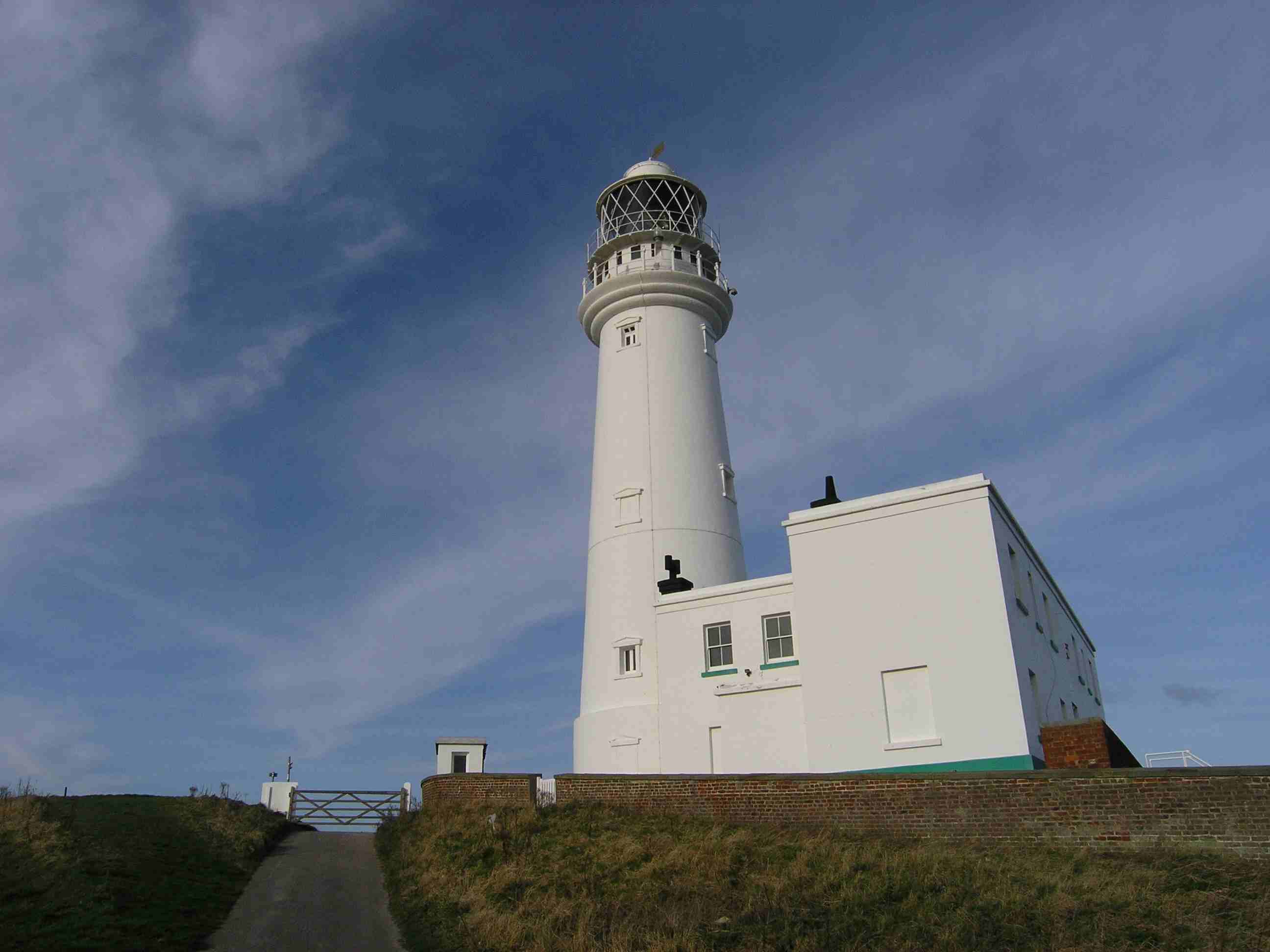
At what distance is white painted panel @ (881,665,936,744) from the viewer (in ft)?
67.2

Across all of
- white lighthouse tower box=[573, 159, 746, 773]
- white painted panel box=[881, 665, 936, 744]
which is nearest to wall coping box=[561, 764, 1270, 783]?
white painted panel box=[881, 665, 936, 744]

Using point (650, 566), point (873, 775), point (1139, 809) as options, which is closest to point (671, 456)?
point (650, 566)

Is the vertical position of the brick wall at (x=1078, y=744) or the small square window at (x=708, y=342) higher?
the small square window at (x=708, y=342)

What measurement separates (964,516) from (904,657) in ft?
10.6

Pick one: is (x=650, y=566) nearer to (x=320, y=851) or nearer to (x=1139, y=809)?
(x=320, y=851)

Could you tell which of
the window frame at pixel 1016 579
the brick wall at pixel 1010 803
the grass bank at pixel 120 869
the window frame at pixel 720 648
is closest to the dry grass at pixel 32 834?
the grass bank at pixel 120 869

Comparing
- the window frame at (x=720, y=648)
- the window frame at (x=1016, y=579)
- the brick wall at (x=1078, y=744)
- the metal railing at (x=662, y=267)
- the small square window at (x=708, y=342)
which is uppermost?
the metal railing at (x=662, y=267)

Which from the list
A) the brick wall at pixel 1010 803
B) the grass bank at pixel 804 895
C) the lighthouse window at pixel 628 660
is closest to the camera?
the grass bank at pixel 804 895

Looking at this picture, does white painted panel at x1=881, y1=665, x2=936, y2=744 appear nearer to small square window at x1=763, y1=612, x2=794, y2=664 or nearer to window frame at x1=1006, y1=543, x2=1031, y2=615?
window frame at x1=1006, y1=543, x2=1031, y2=615

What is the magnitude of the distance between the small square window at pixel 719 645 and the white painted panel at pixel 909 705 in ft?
14.2

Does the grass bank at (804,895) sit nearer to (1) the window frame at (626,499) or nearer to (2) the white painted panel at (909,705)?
(2) the white painted panel at (909,705)

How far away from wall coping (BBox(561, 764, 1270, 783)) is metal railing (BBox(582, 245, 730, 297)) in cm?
1620

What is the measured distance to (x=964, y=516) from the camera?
2111 centimetres

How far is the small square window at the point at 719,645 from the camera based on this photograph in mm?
24297
